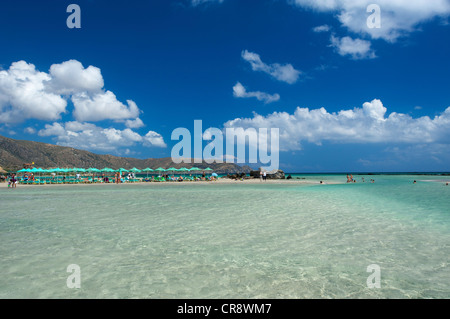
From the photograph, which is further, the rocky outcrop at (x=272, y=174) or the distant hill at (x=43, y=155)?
the distant hill at (x=43, y=155)

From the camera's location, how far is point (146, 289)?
4699mm

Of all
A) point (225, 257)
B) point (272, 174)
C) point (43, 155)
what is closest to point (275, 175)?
point (272, 174)

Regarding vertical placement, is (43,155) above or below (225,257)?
above

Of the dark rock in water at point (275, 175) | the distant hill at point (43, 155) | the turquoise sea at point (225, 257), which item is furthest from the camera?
the distant hill at point (43, 155)

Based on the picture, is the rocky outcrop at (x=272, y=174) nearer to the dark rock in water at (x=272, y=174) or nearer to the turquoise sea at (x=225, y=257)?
the dark rock in water at (x=272, y=174)

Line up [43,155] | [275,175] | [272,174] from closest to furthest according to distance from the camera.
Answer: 1. [275,175]
2. [272,174]
3. [43,155]

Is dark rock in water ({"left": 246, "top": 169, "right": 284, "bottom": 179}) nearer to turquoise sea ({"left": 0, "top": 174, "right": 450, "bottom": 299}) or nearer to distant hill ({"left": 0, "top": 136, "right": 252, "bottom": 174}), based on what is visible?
turquoise sea ({"left": 0, "top": 174, "right": 450, "bottom": 299})

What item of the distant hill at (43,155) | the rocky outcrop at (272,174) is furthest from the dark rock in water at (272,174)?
the distant hill at (43,155)

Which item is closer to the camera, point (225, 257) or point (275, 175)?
point (225, 257)

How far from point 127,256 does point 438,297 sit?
20.4 ft

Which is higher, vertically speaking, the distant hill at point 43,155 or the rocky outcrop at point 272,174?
the distant hill at point 43,155

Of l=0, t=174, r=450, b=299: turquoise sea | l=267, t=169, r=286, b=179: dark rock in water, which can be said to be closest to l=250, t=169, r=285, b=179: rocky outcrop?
l=267, t=169, r=286, b=179: dark rock in water

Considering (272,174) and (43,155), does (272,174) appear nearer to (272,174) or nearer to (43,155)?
(272,174)
